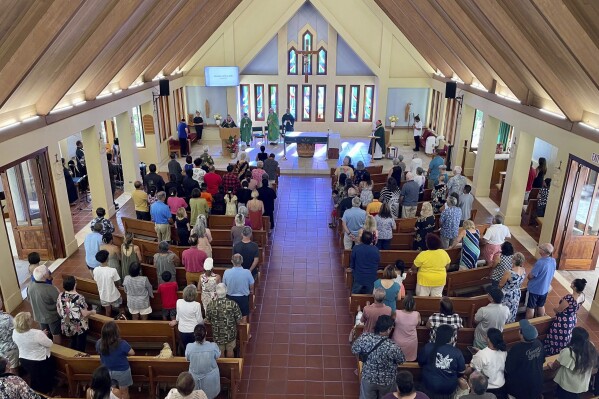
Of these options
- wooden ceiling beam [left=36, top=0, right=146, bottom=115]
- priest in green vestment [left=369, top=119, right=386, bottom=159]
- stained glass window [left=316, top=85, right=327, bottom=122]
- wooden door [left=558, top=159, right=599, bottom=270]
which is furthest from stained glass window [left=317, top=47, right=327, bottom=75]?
wooden door [left=558, top=159, right=599, bottom=270]

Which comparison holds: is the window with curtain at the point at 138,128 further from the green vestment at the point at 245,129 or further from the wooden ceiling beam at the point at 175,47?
the green vestment at the point at 245,129

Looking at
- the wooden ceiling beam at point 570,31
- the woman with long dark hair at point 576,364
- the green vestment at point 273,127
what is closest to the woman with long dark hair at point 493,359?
the woman with long dark hair at point 576,364

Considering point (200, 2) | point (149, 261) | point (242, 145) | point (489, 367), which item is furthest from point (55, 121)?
point (242, 145)

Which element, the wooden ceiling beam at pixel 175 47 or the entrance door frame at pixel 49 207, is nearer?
the entrance door frame at pixel 49 207

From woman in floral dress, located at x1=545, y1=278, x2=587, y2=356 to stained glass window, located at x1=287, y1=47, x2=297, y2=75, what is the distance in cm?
1745

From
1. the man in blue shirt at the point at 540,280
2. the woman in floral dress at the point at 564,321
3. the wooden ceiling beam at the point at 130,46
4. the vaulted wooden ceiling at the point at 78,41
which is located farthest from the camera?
the wooden ceiling beam at the point at 130,46

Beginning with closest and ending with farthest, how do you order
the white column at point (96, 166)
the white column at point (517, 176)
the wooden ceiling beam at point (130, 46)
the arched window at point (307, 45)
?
the wooden ceiling beam at point (130, 46) < the white column at point (517, 176) < the white column at point (96, 166) < the arched window at point (307, 45)

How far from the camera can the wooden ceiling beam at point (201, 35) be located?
15602mm

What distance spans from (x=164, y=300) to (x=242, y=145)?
14.3 meters

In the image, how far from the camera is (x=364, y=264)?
7.29 m

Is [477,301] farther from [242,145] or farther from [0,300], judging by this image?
[242,145]

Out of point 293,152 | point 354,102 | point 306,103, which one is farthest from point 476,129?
point 306,103

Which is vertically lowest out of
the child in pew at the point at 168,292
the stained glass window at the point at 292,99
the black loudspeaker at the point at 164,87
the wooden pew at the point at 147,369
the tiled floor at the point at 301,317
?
the tiled floor at the point at 301,317

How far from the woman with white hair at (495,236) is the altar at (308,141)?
1080 cm
